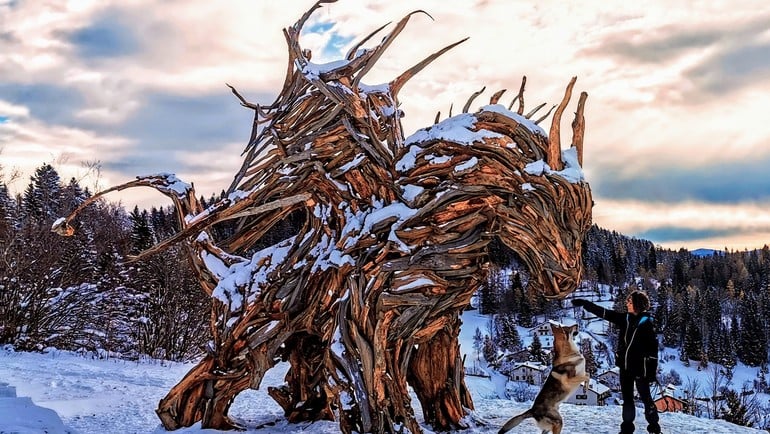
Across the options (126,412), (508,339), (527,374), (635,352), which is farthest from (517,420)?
(508,339)

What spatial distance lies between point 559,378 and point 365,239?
2.22 meters

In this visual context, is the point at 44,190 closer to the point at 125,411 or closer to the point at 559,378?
the point at 125,411

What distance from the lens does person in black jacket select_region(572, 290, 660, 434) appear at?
19.1ft

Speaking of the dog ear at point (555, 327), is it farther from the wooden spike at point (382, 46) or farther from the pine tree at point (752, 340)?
the pine tree at point (752, 340)

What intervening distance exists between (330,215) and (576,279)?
263 centimetres

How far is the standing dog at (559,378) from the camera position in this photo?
5121mm

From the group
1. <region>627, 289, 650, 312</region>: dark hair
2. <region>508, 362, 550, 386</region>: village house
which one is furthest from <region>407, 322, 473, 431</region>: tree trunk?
<region>508, 362, 550, 386</region>: village house

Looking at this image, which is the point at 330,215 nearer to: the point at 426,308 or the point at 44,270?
the point at 426,308

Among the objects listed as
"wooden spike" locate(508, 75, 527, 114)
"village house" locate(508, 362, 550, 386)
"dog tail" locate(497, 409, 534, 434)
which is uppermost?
"wooden spike" locate(508, 75, 527, 114)

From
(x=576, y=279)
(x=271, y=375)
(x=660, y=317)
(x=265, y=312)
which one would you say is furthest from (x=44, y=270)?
(x=660, y=317)

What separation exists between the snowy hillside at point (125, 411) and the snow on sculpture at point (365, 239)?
0.43 meters

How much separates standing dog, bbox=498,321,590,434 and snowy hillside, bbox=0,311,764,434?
983 mm

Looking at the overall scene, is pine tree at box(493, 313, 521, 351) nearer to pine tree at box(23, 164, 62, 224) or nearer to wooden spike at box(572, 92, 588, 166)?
pine tree at box(23, 164, 62, 224)

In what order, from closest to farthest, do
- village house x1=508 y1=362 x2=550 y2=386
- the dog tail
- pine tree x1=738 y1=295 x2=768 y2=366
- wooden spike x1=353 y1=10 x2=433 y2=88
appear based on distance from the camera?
the dog tail, wooden spike x1=353 y1=10 x2=433 y2=88, village house x1=508 y1=362 x2=550 y2=386, pine tree x1=738 y1=295 x2=768 y2=366
